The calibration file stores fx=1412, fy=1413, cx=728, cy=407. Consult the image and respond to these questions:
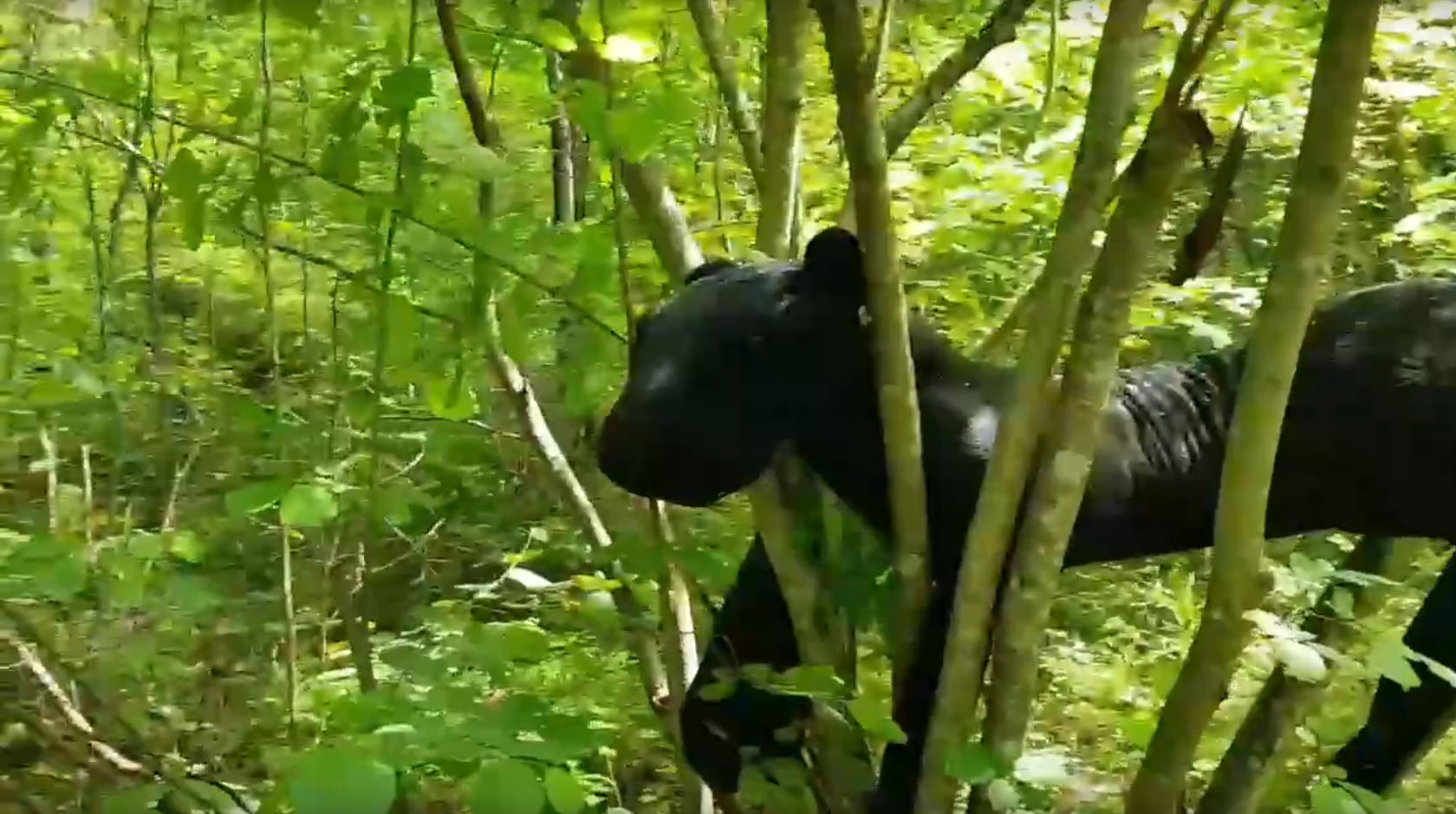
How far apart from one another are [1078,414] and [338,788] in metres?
0.37

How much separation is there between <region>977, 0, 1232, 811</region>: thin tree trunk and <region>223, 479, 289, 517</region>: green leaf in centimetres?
39

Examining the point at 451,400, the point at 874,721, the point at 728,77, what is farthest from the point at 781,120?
the point at 874,721

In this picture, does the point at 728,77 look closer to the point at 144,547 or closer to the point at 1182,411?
the point at 1182,411

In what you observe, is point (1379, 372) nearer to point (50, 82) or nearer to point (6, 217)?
point (50, 82)

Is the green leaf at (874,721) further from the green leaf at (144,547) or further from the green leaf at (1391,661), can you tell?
the green leaf at (144,547)

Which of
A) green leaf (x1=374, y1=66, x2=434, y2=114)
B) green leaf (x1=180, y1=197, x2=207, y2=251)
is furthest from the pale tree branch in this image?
green leaf (x1=180, y1=197, x2=207, y2=251)

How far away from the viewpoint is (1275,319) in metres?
0.62

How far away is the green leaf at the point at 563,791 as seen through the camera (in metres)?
0.58

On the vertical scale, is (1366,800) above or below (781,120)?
below

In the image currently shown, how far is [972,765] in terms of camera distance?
2.26 feet

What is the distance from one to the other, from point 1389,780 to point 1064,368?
1.90 feet

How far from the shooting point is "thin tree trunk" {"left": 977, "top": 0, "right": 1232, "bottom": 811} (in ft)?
2.08

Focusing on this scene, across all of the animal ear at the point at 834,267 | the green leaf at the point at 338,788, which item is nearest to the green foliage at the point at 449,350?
the green leaf at the point at 338,788

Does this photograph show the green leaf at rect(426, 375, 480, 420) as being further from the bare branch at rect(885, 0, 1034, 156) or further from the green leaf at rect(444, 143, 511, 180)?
the bare branch at rect(885, 0, 1034, 156)
